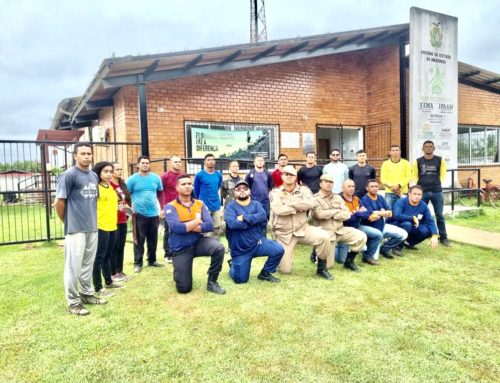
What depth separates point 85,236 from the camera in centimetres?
373

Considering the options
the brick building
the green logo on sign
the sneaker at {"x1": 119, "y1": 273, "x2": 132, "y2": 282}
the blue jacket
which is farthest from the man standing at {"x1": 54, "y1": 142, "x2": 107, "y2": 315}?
the green logo on sign

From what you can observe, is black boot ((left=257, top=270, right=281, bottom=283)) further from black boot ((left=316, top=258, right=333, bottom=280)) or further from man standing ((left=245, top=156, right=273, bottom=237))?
man standing ((left=245, top=156, right=273, bottom=237))

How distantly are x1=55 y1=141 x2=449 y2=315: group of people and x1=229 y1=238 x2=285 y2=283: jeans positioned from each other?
0.04 ft

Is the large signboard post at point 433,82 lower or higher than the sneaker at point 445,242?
higher

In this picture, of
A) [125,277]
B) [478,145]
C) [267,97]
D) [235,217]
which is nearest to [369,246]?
[235,217]

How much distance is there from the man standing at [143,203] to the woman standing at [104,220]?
2.81 feet

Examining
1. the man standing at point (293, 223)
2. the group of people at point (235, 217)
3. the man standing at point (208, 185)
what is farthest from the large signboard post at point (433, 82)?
the man standing at point (208, 185)

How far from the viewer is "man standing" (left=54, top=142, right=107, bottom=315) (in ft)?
11.8

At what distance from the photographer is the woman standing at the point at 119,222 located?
4656 mm

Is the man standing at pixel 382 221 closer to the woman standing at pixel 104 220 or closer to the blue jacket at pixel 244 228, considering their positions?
the blue jacket at pixel 244 228

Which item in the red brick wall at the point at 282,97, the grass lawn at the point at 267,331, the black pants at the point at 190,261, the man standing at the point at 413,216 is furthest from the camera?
the red brick wall at the point at 282,97

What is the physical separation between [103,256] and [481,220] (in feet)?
29.4

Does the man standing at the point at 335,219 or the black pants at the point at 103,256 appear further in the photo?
the man standing at the point at 335,219

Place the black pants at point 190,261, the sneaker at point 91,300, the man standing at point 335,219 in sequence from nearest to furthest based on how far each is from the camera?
the sneaker at point 91,300, the black pants at point 190,261, the man standing at point 335,219
